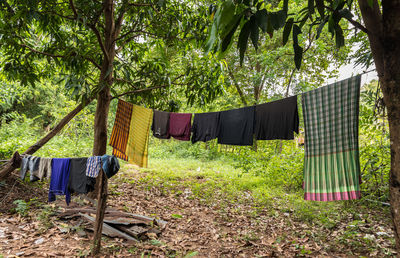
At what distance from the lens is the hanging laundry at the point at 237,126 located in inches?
150

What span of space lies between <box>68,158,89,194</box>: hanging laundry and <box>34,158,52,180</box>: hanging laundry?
478mm

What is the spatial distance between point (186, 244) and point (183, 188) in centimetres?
309

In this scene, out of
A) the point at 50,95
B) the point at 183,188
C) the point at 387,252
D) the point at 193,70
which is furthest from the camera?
the point at 50,95

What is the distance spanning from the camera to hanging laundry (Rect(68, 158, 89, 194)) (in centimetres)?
352

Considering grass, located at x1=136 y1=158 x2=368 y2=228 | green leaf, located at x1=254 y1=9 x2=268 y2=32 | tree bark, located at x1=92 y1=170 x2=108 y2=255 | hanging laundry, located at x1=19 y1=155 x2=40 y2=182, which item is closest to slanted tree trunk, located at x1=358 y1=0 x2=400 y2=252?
green leaf, located at x1=254 y1=9 x2=268 y2=32

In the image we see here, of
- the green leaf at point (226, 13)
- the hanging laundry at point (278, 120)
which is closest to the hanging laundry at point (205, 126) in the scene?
the hanging laundry at point (278, 120)

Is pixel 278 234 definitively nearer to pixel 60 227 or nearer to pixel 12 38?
pixel 60 227

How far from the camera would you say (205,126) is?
4.57 metres

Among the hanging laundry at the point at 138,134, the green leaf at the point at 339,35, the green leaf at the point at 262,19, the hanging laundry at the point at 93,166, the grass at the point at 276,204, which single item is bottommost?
the grass at the point at 276,204

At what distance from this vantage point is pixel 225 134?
4.24m

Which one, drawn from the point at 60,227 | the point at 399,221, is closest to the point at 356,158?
the point at 399,221

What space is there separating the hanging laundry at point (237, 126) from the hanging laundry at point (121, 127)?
195 cm

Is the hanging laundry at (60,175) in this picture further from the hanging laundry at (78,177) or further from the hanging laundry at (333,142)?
the hanging laundry at (333,142)

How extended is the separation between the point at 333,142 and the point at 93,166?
308 centimetres
